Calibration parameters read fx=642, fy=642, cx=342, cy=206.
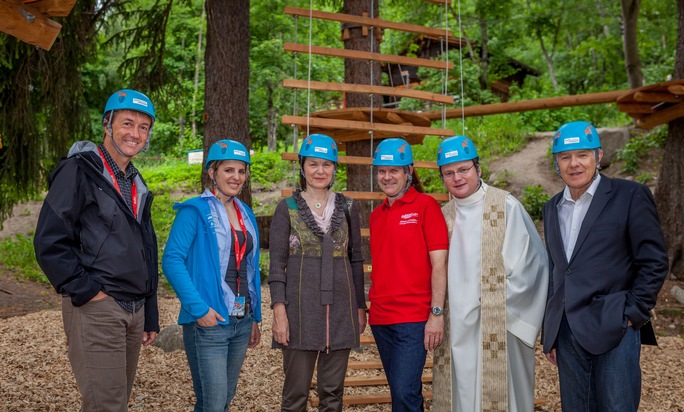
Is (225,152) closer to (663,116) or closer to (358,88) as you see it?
(358,88)

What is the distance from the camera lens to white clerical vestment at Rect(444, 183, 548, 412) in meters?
3.54

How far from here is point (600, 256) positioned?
3.07m

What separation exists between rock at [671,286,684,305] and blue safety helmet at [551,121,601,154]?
5211 millimetres

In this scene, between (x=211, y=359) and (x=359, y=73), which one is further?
(x=359, y=73)

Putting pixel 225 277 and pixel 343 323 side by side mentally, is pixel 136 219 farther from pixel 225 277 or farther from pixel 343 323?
pixel 343 323

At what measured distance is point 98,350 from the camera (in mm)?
2717

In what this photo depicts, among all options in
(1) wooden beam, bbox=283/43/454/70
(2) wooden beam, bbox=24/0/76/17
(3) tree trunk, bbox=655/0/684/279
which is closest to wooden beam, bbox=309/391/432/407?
(1) wooden beam, bbox=283/43/454/70

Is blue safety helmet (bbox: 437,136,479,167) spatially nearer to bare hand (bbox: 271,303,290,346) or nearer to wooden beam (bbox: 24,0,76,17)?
bare hand (bbox: 271,303,290,346)

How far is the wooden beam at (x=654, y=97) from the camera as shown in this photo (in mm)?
7156

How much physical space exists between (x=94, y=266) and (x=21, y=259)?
9797mm

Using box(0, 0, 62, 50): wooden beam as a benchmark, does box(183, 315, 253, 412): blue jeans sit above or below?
below

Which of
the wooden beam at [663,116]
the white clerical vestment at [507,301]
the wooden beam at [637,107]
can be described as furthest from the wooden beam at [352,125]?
the wooden beam at [663,116]

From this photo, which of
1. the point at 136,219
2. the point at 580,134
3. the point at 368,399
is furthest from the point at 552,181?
the point at 136,219

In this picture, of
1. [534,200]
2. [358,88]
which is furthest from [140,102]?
[534,200]
